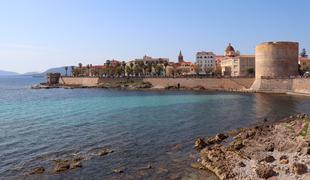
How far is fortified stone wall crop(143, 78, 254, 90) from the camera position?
64338mm

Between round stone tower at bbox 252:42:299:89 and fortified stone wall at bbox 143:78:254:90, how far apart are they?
5478 mm

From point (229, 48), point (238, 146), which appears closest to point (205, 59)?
point (229, 48)

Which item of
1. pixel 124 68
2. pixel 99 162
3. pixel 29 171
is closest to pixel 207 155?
pixel 99 162

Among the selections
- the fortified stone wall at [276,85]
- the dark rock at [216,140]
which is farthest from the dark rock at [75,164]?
the fortified stone wall at [276,85]

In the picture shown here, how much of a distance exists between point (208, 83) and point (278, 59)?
14943 millimetres

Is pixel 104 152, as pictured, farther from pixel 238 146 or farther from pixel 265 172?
pixel 265 172

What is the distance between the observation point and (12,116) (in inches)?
1328

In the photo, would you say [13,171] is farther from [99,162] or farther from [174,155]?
[174,155]

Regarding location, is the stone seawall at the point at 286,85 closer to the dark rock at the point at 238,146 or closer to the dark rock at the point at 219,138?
the dark rock at the point at 219,138

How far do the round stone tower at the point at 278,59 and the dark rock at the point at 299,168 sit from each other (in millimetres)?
47000

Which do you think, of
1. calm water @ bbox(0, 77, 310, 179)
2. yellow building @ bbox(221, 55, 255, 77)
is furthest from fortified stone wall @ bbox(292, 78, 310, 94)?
yellow building @ bbox(221, 55, 255, 77)

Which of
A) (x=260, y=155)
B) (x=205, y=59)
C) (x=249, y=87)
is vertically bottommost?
(x=260, y=155)

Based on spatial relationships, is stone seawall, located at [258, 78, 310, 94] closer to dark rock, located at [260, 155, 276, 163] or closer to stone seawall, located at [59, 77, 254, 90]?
stone seawall, located at [59, 77, 254, 90]

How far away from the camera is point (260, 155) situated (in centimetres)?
1567
